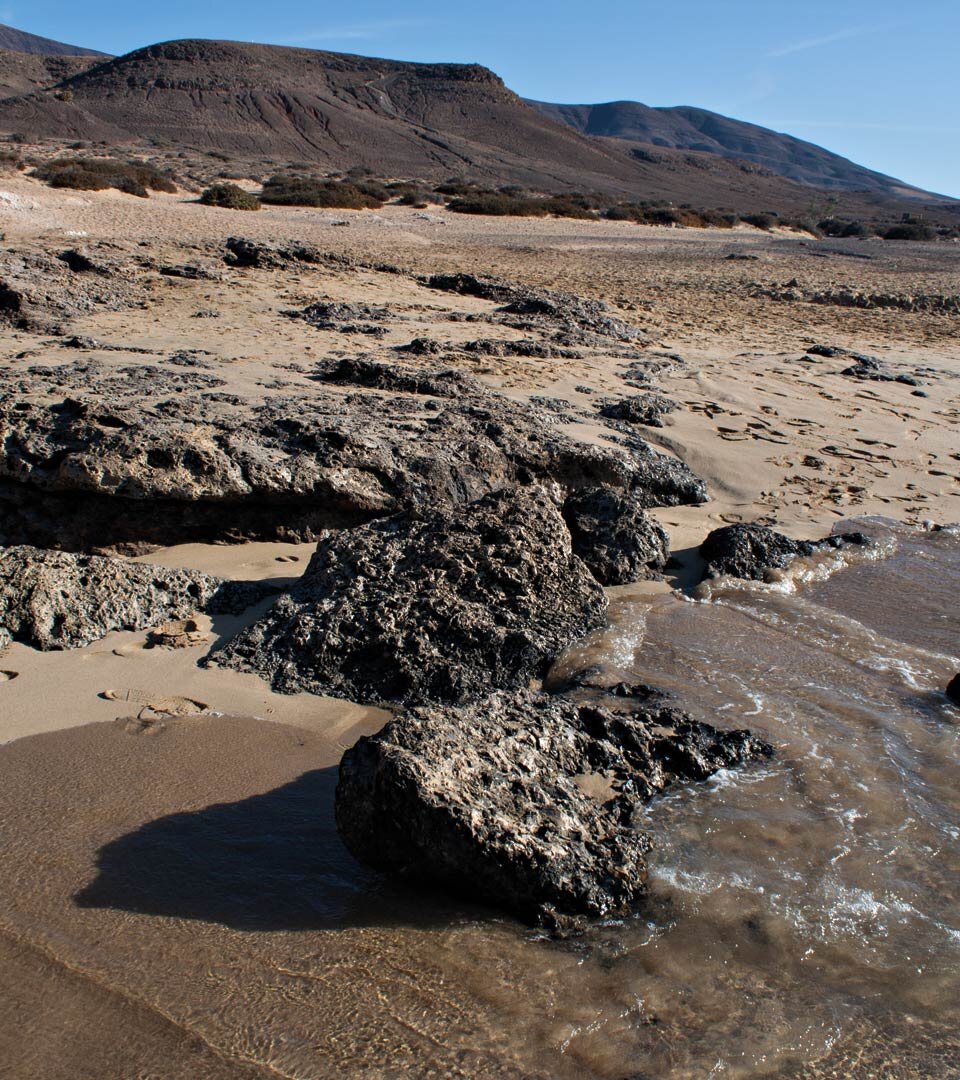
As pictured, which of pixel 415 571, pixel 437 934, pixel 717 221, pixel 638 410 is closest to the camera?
pixel 437 934

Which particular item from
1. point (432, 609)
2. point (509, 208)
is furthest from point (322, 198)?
point (432, 609)

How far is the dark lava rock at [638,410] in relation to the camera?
6.48 meters

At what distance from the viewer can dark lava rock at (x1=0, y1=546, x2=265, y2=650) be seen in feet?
11.3

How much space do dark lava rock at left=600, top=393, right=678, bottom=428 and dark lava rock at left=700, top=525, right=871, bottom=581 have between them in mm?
1801

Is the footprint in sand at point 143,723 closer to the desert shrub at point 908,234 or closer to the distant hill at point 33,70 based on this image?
the desert shrub at point 908,234

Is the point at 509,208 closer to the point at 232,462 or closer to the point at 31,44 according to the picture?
the point at 232,462

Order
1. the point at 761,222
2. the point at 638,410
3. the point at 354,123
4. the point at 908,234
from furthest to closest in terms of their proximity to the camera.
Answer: the point at 354,123 → the point at 761,222 → the point at 908,234 → the point at 638,410

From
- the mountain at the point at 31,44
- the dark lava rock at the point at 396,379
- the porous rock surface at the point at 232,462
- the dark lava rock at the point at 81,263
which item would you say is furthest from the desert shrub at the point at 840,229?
the mountain at the point at 31,44

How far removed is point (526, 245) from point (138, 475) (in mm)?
15682

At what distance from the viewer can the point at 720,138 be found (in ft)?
511

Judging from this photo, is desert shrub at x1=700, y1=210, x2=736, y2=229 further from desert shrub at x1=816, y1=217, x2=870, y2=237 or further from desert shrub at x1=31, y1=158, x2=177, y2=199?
desert shrub at x1=31, y1=158, x2=177, y2=199

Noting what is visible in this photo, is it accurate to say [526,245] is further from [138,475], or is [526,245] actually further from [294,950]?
[294,950]

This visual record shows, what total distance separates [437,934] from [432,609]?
1.43m

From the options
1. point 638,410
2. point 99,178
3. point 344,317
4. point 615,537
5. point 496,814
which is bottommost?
point 496,814
